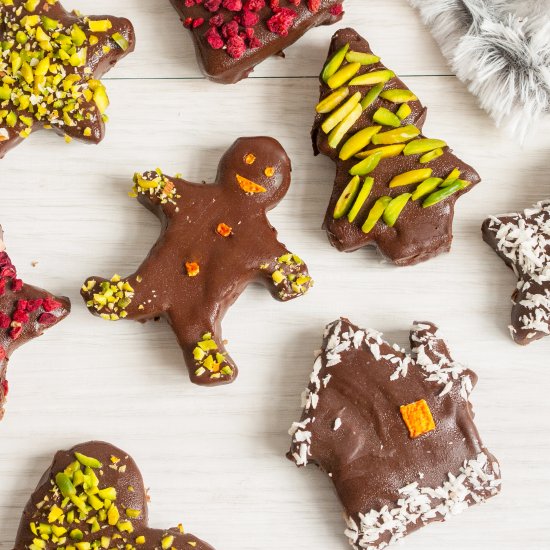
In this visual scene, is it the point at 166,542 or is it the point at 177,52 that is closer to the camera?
the point at 166,542

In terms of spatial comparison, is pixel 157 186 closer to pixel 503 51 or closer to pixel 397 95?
pixel 397 95

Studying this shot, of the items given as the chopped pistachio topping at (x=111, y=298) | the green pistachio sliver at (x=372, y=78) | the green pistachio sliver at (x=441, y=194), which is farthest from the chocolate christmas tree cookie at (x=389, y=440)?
the green pistachio sliver at (x=372, y=78)

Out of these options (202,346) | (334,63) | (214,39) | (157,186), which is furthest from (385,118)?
(202,346)

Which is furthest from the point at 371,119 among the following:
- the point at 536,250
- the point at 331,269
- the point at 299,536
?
the point at 299,536

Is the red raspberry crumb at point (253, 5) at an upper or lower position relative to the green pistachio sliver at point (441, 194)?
upper

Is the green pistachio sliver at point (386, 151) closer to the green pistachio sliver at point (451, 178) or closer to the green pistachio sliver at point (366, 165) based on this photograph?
the green pistachio sliver at point (366, 165)

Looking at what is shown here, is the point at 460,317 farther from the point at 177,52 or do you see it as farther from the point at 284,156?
the point at 177,52

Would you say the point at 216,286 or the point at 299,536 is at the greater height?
the point at 216,286
